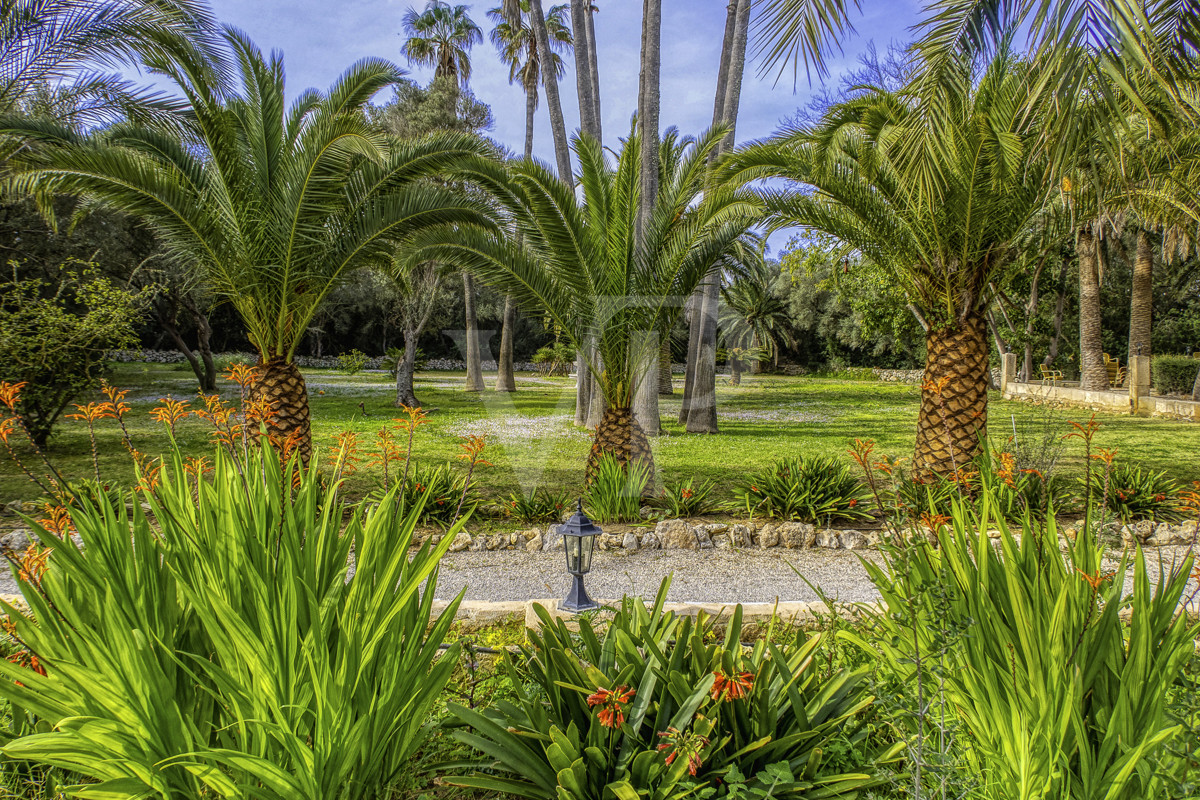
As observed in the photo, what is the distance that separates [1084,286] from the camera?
1719 centimetres

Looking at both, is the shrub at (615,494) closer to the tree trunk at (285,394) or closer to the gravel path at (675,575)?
the gravel path at (675,575)

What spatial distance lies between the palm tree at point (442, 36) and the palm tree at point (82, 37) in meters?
15.9

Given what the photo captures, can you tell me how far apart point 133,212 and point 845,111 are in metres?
6.95

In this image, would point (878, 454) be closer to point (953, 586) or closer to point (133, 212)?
point (953, 586)

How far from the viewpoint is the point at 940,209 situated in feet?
19.0

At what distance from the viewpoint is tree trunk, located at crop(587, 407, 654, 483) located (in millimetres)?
6340

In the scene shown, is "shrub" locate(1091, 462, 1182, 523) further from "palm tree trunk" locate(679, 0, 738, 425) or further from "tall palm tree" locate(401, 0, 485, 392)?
"tall palm tree" locate(401, 0, 485, 392)

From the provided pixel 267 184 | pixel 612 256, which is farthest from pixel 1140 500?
pixel 267 184

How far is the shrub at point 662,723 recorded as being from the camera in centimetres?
144

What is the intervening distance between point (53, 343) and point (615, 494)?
7.15 metres

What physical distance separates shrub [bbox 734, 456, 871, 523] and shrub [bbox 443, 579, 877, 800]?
12.2 feet

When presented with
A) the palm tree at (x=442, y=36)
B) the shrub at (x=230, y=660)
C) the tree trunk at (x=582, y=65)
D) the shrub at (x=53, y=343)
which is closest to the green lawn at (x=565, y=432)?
the shrub at (x=53, y=343)

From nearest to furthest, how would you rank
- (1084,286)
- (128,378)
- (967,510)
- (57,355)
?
1. (967,510)
2. (57,355)
3. (1084,286)
4. (128,378)

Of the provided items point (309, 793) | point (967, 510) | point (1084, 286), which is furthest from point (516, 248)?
point (1084, 286)
